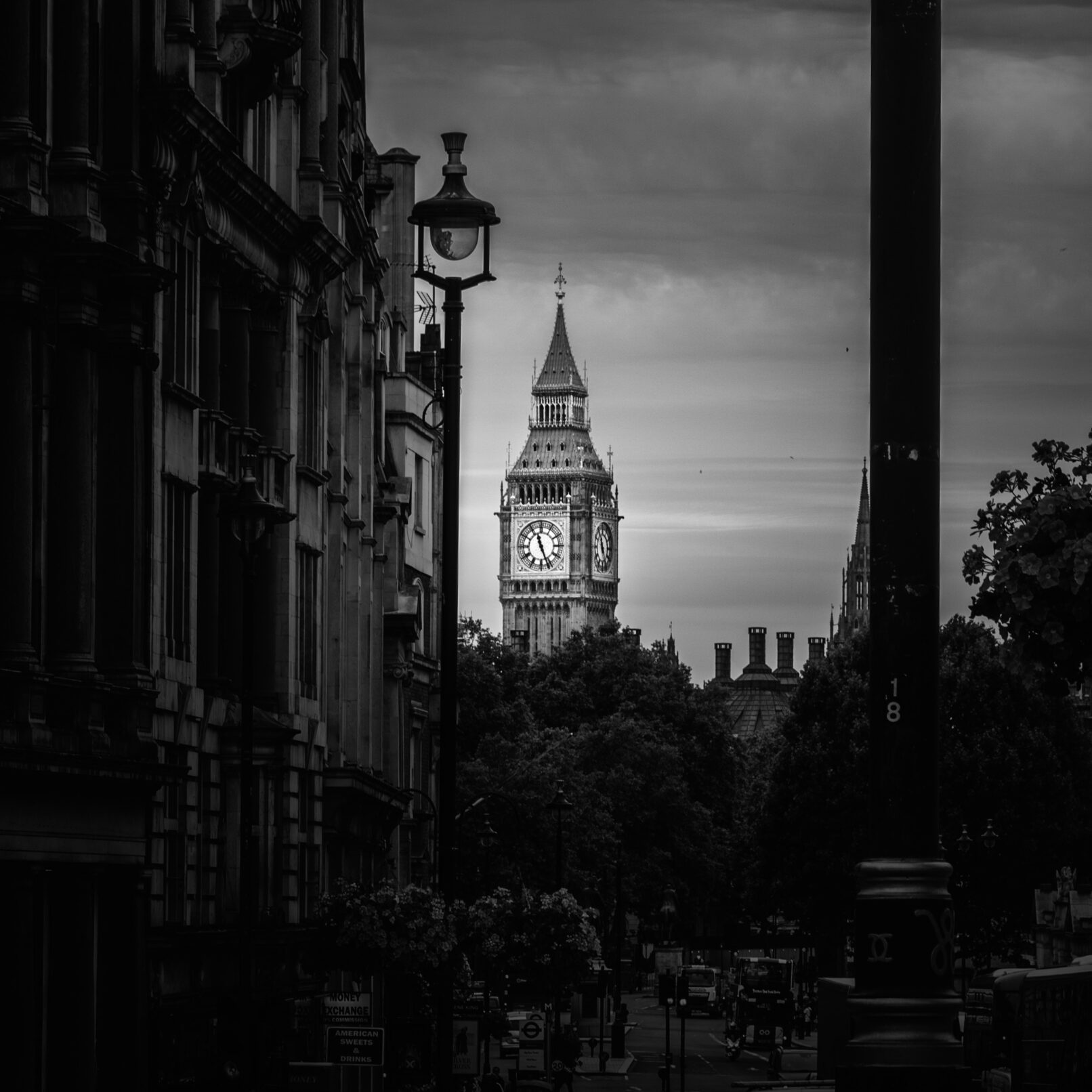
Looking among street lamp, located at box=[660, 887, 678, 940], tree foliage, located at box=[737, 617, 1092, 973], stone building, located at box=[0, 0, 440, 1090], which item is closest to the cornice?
stone building, located at box=[0, 0, 440, 1090]

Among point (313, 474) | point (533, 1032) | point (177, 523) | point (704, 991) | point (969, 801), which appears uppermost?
point (313, 474)

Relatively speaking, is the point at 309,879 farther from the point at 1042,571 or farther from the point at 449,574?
the point at 1042,571

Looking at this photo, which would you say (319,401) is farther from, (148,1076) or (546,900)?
(148,1076)

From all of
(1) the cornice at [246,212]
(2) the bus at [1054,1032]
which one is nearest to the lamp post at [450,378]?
(1) the cornice at [246,212]

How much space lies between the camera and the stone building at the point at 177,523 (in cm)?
2814

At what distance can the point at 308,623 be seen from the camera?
4569cm

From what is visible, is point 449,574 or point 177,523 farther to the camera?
point 177,523

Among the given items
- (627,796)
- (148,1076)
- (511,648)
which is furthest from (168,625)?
(511,648)

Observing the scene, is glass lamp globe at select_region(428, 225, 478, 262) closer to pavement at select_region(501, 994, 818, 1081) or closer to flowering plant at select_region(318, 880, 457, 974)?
flowering plant at select_region(318, 880, 457, 974)

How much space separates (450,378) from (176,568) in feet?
28.4

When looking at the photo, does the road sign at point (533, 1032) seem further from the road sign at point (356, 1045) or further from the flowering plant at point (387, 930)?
the road sign at point (356, 1045)

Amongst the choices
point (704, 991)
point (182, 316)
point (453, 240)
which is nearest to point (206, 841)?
point (182, 316)

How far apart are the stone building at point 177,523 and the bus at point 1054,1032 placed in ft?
32.5

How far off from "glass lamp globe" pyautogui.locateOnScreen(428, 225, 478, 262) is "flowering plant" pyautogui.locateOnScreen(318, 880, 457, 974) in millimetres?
14892
